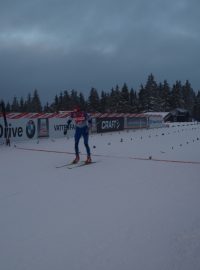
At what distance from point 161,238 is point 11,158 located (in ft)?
32.3

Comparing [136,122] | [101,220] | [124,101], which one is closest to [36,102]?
[124,101]

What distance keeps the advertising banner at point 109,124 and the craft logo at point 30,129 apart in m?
8.01

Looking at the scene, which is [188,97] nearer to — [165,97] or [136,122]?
[165,97]

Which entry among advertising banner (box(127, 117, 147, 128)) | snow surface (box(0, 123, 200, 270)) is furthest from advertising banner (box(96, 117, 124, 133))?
snow surface (box(0, 123, 200, 270))

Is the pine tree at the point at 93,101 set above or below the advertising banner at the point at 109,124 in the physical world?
above

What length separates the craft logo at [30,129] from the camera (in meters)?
21.1

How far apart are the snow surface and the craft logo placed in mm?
12144

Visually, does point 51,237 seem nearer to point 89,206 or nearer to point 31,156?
point 89,206

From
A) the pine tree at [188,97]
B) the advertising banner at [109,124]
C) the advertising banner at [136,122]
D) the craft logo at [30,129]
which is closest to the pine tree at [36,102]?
the pine tree at [188,97]

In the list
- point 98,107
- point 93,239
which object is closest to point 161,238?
point 93,239

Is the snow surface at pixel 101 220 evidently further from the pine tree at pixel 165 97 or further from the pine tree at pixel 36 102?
the pine tree at pixel 36 102

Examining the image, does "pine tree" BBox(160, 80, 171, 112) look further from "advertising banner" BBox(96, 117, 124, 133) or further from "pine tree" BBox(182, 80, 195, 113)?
"advertising banner" BBox(96, 117, 124, 133)

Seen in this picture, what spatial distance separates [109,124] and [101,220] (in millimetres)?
25241

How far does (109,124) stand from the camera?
99.3 ft
